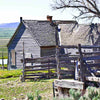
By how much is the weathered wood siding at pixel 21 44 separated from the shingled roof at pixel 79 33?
4201 millimetres

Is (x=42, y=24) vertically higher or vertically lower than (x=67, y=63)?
higher

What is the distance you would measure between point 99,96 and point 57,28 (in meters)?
28.2

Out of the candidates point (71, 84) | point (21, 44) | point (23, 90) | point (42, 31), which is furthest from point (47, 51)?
point (71, 84)

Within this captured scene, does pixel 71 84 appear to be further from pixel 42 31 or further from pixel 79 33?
pixel 79 33

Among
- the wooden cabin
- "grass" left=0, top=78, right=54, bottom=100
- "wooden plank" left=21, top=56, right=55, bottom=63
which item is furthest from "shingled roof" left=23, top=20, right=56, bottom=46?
"grass" left=0, top=78, right=54, bottom=100

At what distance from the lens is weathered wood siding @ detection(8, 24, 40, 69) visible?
1239 inches

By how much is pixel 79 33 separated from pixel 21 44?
7491 millimetres

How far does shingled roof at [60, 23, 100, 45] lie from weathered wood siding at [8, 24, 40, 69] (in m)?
4.20

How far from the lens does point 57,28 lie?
3472 cm

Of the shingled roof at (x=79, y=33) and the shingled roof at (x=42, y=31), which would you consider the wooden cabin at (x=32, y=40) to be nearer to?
the shingled roof at (x=42, y=31)

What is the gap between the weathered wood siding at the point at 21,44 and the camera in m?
31.5

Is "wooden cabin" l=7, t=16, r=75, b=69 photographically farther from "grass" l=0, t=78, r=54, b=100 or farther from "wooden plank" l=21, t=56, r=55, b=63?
"grass" l=0, t=78, r=54, b=100

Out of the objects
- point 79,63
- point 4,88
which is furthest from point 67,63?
point 79,63

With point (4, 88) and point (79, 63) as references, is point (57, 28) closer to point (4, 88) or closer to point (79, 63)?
point (4, 88)
